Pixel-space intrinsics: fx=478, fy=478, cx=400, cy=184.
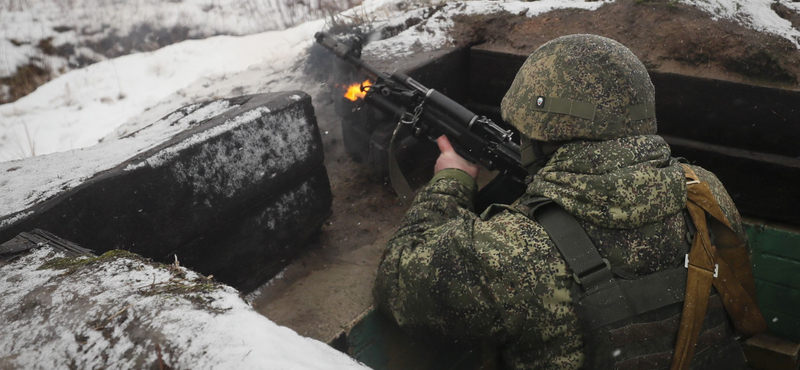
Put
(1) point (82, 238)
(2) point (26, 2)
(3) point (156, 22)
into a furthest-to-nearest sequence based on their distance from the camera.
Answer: (3) point (156, 22) → (2) point (26, 2) → (1) point (82, 238)

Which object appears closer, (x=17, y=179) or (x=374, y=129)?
(x=17, y=179)

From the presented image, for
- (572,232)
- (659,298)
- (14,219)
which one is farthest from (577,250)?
(14,219)

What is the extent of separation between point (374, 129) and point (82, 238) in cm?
195

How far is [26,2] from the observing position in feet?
18.5

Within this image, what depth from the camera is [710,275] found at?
158 centimetres

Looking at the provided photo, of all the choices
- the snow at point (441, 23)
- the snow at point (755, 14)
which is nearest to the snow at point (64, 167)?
the snow at point (441, 23)

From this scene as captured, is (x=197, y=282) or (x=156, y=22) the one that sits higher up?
(x=197, y=282)

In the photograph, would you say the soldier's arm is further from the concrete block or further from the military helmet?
the concrete block

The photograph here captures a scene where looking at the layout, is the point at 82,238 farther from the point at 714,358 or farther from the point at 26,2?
the point at 26,2

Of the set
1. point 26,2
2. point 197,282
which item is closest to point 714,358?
point 197,282

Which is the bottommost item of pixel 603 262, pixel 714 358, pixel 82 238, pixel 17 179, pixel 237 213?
pixel 714 358

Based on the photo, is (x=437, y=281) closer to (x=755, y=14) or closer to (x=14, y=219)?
(x=14, y=219)

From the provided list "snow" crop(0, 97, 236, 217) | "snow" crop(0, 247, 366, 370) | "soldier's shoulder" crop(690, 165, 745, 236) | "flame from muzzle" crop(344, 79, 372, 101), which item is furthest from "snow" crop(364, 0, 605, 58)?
"snow" crop(0, 247, 366, 370)

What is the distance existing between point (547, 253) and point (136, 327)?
1158mm
